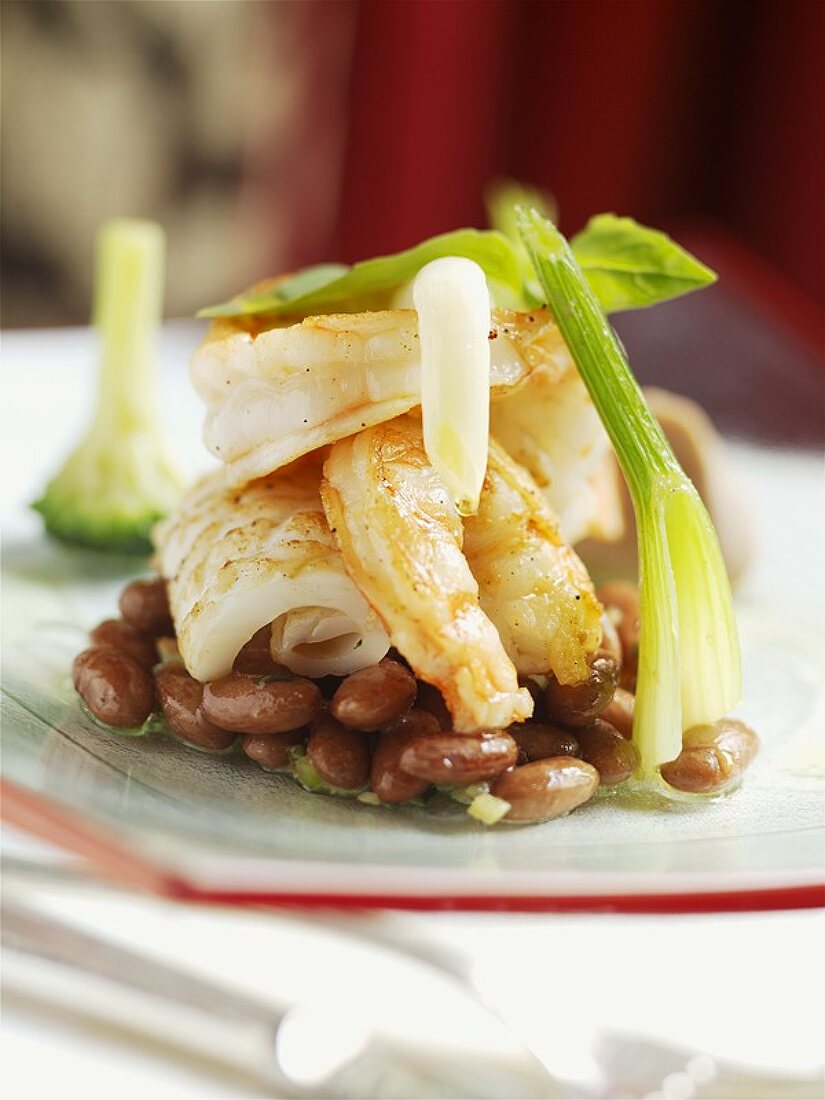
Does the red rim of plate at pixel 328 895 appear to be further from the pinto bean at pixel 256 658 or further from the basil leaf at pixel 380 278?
the basil leaf at pixel 380 278

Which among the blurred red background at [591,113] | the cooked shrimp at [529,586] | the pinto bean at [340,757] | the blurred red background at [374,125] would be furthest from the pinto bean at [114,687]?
the blurred red background at [591,113]

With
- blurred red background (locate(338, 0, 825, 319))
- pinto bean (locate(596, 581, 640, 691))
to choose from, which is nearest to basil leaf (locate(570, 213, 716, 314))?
pinto bean (locate(596, 581, 640, 691))

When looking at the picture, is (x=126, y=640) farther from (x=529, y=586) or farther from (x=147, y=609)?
(x=529, y=586)

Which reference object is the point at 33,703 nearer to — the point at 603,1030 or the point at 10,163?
the point at 603,1030

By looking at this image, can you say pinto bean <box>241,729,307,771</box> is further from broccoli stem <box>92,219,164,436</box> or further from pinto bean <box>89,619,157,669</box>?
broccoli stem <box>92,219,164,436</box>

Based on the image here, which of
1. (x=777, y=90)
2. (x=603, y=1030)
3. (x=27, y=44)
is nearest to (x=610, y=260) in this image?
(x=603, y=1030)
